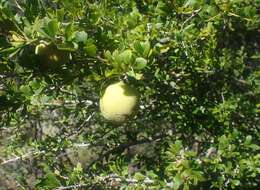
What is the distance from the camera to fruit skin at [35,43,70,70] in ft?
4.81

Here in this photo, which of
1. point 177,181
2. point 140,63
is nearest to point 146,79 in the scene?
point 177,181

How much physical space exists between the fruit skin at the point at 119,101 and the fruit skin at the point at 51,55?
0.17 metres

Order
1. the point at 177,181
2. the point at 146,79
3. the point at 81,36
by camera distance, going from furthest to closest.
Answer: the point at 146,79 → the point at 177,181 → the point at 81,36

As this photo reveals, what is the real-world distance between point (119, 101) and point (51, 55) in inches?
9.7

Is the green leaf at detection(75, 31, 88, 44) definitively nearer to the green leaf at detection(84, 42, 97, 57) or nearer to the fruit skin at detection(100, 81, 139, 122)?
the green leaf at detection(84, 42, 97, 57)

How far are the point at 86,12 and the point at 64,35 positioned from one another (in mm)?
299

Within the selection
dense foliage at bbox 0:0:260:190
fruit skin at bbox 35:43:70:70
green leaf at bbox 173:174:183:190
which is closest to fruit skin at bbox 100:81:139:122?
dense foliage at bbox 0:0:260:190

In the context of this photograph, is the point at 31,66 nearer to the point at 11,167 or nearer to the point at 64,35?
the point at 64,35

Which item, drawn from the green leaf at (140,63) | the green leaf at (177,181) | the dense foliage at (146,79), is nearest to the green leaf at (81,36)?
the dense foliage at (146,79)

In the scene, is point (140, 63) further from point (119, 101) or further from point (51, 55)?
point (51, 55)

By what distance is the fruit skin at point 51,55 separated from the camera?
147cm

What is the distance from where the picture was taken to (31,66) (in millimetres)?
1594

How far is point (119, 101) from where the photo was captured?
147cm

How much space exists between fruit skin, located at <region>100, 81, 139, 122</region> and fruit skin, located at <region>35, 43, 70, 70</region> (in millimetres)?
166
